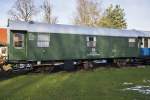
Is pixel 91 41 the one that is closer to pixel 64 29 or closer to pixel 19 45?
pixel 64 29

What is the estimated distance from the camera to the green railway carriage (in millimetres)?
24859

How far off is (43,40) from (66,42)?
7.41ft

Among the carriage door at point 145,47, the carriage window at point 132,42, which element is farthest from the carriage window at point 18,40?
the carriage door at point 145,47

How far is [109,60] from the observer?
104ft

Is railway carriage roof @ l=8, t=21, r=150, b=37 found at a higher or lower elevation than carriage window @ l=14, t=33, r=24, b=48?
higher

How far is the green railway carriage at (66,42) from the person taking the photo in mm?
24859

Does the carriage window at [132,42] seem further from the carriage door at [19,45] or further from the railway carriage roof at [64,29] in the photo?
the carriage door at [19,45]

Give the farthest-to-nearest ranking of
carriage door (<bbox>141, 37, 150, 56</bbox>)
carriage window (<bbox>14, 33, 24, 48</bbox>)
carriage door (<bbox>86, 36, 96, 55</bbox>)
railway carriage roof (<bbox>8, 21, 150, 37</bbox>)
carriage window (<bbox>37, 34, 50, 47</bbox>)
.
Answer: carriage door (<bbox>141, 37, 150, 56</bbox>) → carriage door (<bbox>86, 36, 96, 55</bbox>) → carriage window (<bbox>37, 34, 50, 47</bbox>) → railway carriage roof (<bbox>8, 21, 150, 37</bbox>) → carriage window (<bbox>14, 33, 24, 48</bbox>)

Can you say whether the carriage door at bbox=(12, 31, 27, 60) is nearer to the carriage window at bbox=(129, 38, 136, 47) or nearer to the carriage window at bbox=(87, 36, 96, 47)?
the carriage window at bbox=(87, 36, 96, 47)

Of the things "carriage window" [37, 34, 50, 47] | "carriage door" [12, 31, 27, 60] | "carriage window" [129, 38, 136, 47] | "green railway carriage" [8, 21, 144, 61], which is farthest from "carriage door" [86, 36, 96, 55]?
"carriage door" [12, 31, 27, 60]

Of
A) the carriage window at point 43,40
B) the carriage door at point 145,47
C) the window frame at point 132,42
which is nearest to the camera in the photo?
the carriage window at point 43,40

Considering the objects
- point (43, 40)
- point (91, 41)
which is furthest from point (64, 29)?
point (91, 41)

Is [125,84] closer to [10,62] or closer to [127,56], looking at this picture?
[10,62]

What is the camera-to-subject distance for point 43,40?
26.0 metres
